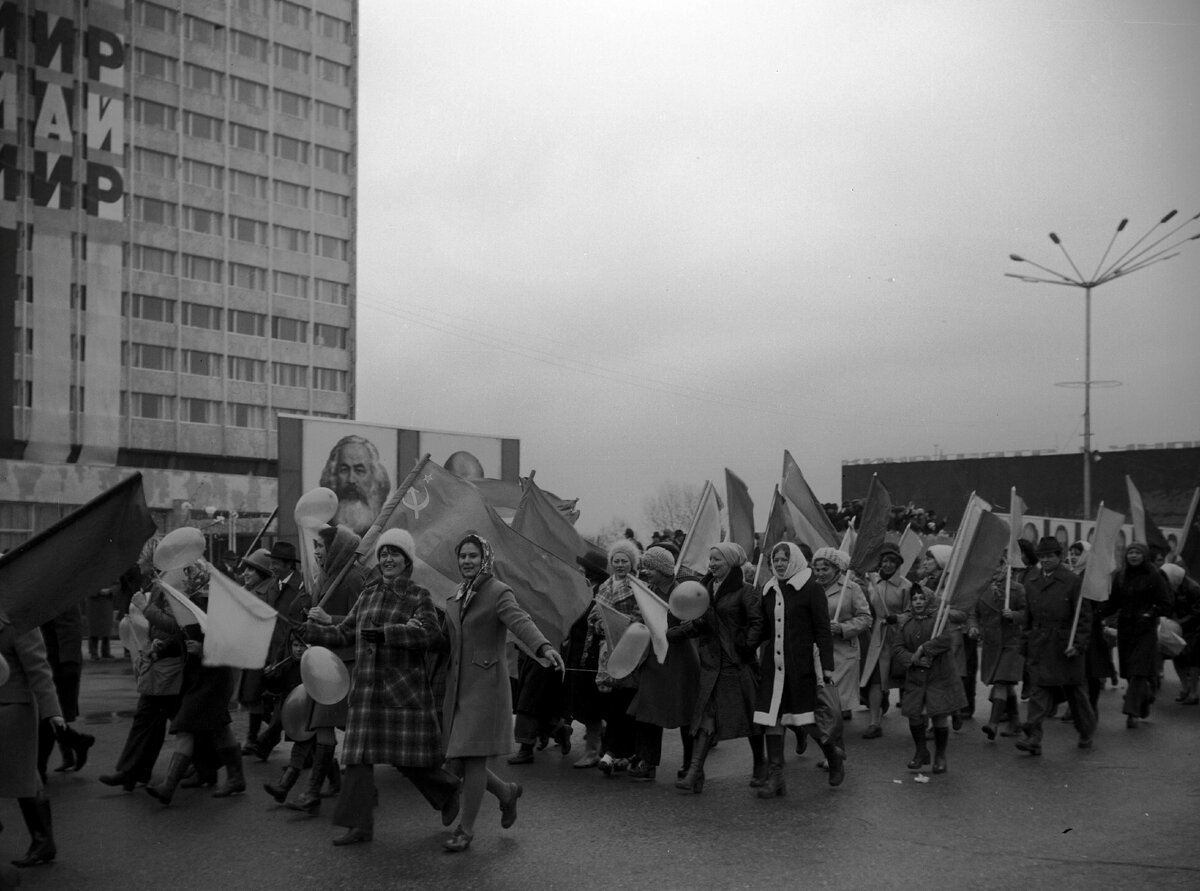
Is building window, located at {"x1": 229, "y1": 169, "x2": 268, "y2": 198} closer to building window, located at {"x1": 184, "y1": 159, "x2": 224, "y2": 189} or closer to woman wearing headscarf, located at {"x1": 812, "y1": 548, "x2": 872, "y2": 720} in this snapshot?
building window, located at {"x1": 184, "y1": 159, "x2": 224, "y2": 189}

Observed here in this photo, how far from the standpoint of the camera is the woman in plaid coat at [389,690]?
291 inches

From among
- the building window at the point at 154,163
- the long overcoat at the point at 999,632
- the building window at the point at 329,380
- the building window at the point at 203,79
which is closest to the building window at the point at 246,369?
the building window at the point at 329,380

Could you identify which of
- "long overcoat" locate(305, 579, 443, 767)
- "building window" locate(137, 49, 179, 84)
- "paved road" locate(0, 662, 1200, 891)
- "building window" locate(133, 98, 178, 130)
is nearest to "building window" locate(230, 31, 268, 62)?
"building window" locate(137, 49, 179, 84)

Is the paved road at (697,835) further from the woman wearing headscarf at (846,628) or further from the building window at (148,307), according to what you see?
the building window at (148,307)

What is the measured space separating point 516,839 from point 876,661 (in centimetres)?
591

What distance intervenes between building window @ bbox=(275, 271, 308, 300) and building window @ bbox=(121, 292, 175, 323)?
21.0 ft

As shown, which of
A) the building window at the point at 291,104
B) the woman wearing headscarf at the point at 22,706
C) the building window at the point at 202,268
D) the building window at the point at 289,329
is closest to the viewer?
the woman wearing headscarf at the point at 22,706

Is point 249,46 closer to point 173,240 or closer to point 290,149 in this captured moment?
point 290,149

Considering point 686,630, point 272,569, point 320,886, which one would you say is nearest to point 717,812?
point 686,630

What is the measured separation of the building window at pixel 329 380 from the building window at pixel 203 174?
1185 cm

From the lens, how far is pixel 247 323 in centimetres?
7538

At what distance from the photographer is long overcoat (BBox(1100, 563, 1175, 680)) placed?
13680 mm

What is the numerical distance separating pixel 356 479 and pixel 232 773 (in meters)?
12.2

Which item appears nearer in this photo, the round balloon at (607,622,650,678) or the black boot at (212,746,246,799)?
the round balloon at (607,622,650,678)
